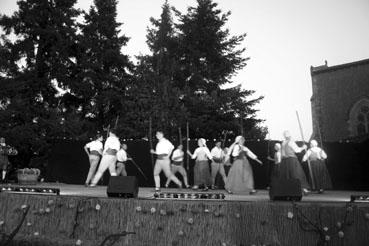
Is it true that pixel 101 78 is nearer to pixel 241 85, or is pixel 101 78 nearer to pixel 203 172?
pixel 241 85

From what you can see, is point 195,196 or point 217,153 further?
point 217,153

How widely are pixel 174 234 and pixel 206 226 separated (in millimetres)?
445

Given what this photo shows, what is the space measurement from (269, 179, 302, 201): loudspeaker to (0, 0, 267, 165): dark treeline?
11681 millimetres

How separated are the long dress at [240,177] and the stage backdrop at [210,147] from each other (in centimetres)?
460

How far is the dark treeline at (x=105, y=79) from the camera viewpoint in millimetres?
18528

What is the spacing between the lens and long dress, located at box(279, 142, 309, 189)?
9.10 metres

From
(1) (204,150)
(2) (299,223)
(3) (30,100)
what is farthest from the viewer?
(3) (30,100)

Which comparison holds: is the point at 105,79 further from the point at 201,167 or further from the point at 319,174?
the point at 319,174

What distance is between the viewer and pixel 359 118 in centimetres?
2355

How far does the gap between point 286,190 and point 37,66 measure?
60.3 ft

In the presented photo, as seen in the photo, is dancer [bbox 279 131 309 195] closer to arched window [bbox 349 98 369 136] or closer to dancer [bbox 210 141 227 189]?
dancer [bbox 210 141 227 189]

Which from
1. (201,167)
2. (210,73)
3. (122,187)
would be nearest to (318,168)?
(201,167)

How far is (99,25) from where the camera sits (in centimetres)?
2372

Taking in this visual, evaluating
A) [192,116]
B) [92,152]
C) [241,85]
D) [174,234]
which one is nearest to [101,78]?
[192,116]
